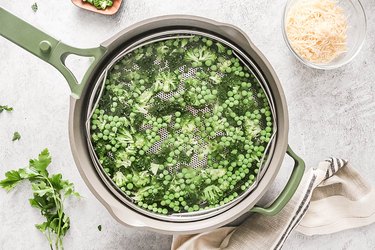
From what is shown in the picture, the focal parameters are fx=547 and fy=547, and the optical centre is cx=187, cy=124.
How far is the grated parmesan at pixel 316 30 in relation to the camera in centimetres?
173

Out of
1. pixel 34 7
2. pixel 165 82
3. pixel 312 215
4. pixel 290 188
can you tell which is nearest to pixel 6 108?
pixel 34 7

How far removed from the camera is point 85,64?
1854 mm

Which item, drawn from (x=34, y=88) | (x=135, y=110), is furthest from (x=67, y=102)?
(x=135, y=110)

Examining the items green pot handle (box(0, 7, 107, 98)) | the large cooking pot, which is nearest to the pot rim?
the large cooking pot

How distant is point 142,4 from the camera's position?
184cm

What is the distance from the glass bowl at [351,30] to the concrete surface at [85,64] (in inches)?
2.0

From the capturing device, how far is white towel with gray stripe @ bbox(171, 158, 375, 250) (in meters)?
1.77

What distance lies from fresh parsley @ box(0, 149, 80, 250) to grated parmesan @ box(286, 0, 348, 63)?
0.89m

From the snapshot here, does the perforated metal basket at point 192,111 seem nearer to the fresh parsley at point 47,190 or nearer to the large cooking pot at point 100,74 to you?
the large cooking pot at point 100,74

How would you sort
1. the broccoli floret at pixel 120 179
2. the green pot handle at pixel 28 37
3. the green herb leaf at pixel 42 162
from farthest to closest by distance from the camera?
the green herb leaf at pixel 42 162, the broccoli floret at pixel 120 179, the green pot handle at pixel 28 37

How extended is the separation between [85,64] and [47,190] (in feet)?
1.44

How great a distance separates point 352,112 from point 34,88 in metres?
1.09

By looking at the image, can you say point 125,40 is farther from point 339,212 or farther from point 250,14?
point 339,212

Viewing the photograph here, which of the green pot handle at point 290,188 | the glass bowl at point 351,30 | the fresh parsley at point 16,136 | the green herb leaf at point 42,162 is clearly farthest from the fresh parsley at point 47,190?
the glass bowl at point 351,30
